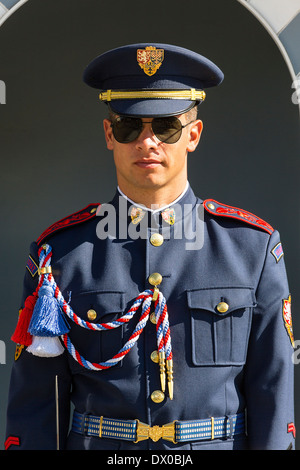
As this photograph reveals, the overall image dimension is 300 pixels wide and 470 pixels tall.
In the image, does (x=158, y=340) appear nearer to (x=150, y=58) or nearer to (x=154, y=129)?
(x=154, y=129)

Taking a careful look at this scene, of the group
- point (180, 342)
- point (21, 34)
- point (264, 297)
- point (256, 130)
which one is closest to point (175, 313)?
point (180, 342)

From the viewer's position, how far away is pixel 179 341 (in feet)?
8.47

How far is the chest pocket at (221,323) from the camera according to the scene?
258cm

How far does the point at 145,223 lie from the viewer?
9.04ft

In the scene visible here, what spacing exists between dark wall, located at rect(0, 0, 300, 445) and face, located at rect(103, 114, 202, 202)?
49.5 inches

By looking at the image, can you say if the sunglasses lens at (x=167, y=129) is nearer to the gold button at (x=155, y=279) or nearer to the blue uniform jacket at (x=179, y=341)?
the blue uniform jacket at (x=179, y=341)

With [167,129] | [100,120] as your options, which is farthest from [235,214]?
[100,120]

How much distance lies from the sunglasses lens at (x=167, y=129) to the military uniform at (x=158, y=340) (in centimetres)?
4

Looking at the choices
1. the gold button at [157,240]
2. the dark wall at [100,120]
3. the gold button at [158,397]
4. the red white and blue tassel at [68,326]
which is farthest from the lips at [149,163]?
the dark wall at [100,120]

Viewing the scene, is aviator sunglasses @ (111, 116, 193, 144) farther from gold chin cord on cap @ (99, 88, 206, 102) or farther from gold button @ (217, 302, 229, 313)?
gold button @ (217, 302, 229, 313)

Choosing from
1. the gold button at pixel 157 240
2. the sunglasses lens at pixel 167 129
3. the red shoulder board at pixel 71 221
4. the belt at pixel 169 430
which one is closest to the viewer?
the belt at pixel 169 430

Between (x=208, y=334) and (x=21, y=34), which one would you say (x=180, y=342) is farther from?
(x=21, y=34)

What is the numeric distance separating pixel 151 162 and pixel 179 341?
0.57m
